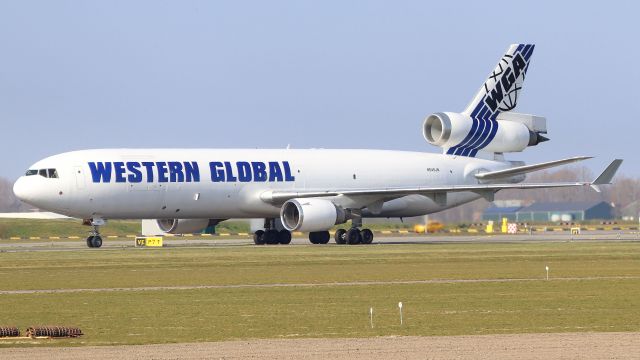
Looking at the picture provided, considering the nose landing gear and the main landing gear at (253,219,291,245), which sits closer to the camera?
the nose landing gear

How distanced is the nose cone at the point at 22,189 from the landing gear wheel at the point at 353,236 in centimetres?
1518

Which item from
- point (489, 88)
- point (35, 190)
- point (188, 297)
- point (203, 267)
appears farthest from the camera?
point (489, 88)

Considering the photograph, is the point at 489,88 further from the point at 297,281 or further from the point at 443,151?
the point at 297,281

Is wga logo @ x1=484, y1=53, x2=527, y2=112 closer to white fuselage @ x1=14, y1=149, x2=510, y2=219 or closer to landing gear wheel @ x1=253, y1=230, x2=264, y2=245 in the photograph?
white fuselage @ x1=14, y1=149, x2=510, y2=219

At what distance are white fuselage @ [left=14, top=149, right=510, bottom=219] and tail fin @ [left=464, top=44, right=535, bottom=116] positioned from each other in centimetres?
274

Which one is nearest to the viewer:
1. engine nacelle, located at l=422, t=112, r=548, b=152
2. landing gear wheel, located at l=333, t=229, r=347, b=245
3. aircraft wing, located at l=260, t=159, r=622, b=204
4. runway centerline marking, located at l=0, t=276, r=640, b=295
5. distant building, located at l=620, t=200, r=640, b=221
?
runway centerline marking, located at l=0, t=276, r=640, b=295

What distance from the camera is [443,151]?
70.8 meters

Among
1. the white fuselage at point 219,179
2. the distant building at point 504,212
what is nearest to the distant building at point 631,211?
the distant building at point 504,212

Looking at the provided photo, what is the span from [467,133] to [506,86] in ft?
12.0

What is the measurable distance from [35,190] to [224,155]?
929 centimetres

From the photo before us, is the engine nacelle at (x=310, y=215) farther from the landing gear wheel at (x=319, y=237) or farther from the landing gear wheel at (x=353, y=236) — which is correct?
the landing gear wheel at (x=319, y=237)

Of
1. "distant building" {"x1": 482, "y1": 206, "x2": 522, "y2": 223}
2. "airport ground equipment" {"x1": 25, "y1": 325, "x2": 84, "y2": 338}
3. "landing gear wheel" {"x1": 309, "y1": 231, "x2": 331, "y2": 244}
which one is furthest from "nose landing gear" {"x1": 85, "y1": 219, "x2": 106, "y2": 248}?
"distant building" {"x1": 482, "y1": 206, "x2": 522, "y2": 223}

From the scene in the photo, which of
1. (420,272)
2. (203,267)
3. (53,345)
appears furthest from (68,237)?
(53,345)

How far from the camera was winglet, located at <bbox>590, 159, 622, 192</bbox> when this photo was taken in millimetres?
59531
